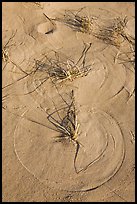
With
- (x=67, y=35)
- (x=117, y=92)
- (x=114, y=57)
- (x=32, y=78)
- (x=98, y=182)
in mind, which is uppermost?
(x=67, y=35)

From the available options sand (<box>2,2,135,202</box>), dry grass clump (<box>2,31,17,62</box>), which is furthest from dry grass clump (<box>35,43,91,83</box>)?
dry grass clump (<box>2,31,17,62</box>)

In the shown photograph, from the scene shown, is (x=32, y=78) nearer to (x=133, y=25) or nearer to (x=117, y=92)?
(x=117, y=92)

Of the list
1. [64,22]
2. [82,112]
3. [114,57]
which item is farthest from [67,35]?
[82,112]

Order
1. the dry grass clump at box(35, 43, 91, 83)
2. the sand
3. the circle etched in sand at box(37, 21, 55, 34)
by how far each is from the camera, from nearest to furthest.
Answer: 1. the sand
2. the dry grass clump at box(35, 43, 91, 83)
3. the circle etched in sand at box(37, 21, 55, 34)

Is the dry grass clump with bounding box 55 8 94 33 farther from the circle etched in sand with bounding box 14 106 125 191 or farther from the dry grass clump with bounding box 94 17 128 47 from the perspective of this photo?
the circle etched in sand with bounding box 14 106 125 191

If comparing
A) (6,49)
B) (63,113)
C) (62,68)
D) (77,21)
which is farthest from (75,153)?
(77,21)

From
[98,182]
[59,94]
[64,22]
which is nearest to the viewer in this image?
[98,182]

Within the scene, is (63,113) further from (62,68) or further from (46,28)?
(46,28)
